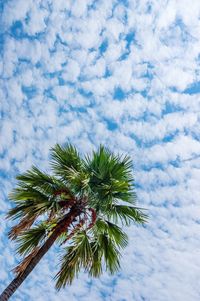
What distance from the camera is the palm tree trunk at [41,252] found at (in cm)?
1041

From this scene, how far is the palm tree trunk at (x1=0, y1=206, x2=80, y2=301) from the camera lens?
10.4 m

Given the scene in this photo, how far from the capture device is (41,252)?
11.4m

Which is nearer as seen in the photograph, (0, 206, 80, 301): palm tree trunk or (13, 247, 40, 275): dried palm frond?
(0, 206, 80, 301): palm tree trunk

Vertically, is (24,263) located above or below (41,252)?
below

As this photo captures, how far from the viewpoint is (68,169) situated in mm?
13023

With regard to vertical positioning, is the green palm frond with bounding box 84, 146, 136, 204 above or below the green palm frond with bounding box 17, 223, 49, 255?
above

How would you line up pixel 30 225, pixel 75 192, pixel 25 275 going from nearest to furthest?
pixel 25 275
pixel 30 225
pixel 75 192

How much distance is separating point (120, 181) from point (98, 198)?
815mm

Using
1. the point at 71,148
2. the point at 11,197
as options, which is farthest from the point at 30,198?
the point at 71,148

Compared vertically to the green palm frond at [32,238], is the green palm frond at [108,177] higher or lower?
higher

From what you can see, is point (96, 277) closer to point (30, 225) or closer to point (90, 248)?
point (90, 248)

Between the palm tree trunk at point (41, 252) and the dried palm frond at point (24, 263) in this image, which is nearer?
the palm tree trunk at point (41, 252)

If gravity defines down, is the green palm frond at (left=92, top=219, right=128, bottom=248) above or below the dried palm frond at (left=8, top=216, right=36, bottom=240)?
above

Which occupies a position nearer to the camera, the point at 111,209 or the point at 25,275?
the point at 25,275
